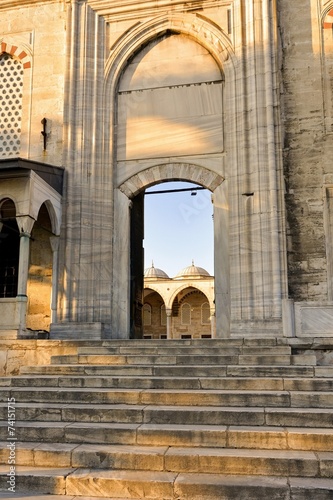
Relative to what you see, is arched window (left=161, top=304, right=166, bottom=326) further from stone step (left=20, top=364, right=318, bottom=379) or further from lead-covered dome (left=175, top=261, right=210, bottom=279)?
stone step (left=20, top=364, right=318, bottom=379)

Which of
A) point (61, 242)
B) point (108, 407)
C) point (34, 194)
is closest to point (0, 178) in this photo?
point (34, 194)

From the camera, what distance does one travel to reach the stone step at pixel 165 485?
Answer: 10.8 feet

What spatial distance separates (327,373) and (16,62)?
30.3 feet

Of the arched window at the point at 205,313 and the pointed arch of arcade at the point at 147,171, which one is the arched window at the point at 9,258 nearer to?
the pointed arch of arcade at the point at 147,171

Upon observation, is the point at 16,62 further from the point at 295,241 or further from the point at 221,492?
the point at 221,492

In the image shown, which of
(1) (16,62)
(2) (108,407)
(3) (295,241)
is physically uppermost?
(1) (16,62)

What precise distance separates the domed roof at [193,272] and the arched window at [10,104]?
21.9 m

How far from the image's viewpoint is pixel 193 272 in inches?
1265

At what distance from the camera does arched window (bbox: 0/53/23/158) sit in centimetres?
1038

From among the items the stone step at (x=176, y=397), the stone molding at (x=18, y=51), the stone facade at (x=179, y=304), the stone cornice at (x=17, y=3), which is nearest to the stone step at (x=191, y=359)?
the stone step at (x=176, y=397)

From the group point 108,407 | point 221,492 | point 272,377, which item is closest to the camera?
point 221,492

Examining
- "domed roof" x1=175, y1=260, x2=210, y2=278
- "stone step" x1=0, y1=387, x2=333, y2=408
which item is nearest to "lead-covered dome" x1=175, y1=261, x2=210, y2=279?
"domed roof" x1=175, y1=260, x2=210, y2=278

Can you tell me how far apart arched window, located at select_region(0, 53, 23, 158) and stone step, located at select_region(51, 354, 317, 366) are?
5.57 meters

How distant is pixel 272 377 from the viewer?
211 inches
